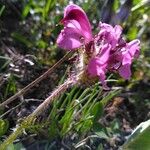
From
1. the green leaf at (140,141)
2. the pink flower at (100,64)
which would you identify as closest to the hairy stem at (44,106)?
the pink flower at (100,64)

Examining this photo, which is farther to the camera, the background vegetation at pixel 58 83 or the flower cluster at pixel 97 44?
the background vegetation at pixel 58 83

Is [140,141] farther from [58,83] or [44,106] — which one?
[58,83]

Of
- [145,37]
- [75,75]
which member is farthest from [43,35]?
[75,75]

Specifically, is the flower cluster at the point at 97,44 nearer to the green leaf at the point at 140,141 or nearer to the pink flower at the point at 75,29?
the pink flower at the point at 75,29

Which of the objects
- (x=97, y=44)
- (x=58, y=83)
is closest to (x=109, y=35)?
(x=97, y=44)

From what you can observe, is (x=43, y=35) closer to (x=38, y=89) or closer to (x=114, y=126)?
(x=38, y=89)

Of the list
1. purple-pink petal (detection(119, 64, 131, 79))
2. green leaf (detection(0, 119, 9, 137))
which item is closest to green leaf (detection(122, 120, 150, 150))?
purple-pink petal (detection(119, 64, 131, 79))

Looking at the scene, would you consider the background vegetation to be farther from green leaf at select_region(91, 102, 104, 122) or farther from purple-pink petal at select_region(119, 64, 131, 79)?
purple-pink petal at select_region(119, 64, 131, 79)
